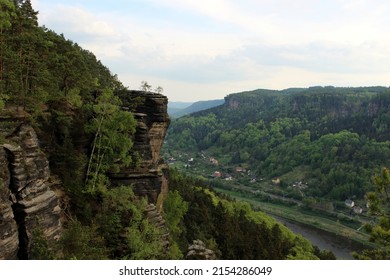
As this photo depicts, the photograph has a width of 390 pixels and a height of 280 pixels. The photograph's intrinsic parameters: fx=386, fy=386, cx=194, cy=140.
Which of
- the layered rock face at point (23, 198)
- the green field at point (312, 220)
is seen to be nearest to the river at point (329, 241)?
the green field at point (312, 220)

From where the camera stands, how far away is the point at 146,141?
42.8m

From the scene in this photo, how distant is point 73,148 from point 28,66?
836 cm

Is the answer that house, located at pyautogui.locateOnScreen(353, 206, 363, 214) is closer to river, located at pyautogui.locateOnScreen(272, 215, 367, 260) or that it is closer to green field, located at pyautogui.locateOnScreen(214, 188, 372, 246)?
green field, located at pyautogui.locateOnScreen(214, 188, 372, 246)

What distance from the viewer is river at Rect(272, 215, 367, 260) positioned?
104 metres

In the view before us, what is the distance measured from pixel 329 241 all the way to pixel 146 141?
88.6 metres

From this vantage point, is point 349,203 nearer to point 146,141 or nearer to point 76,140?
point 146,141

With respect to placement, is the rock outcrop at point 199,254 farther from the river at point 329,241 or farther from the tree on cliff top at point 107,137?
the river at point 329,241

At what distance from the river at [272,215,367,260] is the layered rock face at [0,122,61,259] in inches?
3458

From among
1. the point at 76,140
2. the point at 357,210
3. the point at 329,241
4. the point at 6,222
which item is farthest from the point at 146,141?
the point at 357,210

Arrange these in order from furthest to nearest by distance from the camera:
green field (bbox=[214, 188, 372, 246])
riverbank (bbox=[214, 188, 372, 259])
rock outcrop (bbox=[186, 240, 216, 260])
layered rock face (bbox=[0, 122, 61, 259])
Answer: green field (bbox=[214, 188, 372, 246]) → riverbank (bbox=[214, 188, 372, 259]) → rock outcrop (bbox=[186, 240, 216, 260]) → layered rock face (bbox=[0, 122, 61, 259])

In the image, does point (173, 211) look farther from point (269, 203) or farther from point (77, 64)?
point (269, 203)

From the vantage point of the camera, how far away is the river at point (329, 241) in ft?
342

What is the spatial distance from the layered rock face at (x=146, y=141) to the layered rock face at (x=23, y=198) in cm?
1108

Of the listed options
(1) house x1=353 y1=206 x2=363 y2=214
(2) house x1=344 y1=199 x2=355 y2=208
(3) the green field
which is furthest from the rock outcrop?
(2) house x1=344 y1=199 x2=355 y2=208
